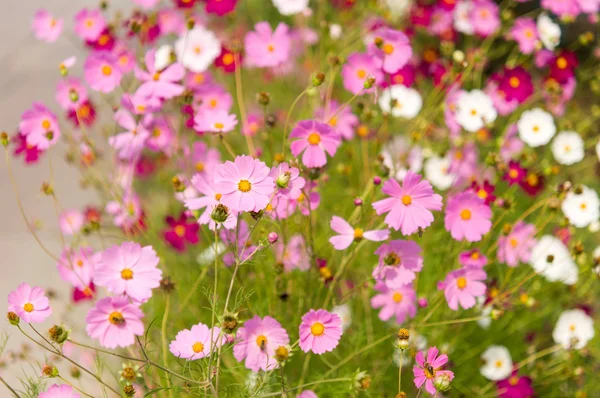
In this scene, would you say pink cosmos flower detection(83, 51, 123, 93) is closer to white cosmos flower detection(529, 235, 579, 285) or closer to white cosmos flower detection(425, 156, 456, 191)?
white cosmos flower detection(425, 156, 456, 191)

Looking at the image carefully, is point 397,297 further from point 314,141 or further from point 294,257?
point 314,141

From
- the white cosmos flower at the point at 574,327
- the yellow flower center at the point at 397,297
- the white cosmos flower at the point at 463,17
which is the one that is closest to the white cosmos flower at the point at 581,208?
the white cosmos flower at the point at 574,327

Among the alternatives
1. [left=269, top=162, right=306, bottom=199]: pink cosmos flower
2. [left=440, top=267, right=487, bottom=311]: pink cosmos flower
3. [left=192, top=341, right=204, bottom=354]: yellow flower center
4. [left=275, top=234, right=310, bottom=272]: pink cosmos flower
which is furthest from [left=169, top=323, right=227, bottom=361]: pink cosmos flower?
[left=440, top=267, right=487, bottom=311]: pink cosmos flower

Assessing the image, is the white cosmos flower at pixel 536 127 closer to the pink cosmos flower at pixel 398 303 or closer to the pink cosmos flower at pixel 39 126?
the pink cosmos flower at pixel 398 303

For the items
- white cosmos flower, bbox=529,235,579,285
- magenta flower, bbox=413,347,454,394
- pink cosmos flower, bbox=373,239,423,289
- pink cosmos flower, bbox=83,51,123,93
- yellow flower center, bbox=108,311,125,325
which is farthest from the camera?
white cosmos flower, bbox=529,235,579,285

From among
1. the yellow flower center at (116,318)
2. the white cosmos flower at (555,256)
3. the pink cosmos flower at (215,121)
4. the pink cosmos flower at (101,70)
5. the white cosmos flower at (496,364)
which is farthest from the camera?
the white cosmos flower at (555,256)

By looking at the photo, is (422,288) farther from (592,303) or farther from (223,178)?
(223,178)

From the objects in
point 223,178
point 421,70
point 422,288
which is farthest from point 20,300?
point 421,70
